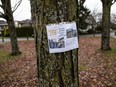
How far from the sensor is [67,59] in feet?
8.06

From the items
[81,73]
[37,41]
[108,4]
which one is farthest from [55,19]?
[108,4]

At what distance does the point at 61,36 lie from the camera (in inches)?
94.2

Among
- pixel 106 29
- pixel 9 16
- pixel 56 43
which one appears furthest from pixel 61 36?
pixel 9 16

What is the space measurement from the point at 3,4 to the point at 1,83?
863 centimetres

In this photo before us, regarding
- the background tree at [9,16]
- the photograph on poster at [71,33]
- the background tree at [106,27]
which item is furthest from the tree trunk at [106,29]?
the photograph on poster at [71,33]

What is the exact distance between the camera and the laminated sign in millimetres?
2359

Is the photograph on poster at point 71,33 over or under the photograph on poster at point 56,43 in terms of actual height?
over

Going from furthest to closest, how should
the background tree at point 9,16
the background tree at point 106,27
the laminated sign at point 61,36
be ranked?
the background tree at point 9,16 < the background tree at point 106,27 < the laminated sign at point 61,36

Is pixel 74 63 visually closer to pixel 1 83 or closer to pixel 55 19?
→ pixel 55 19

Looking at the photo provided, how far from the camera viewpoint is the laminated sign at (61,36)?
7.74ft

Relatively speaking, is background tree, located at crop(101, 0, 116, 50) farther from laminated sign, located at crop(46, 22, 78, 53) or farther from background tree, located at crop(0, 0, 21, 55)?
laminated sign, located at crop(46, 22, 78, 53)

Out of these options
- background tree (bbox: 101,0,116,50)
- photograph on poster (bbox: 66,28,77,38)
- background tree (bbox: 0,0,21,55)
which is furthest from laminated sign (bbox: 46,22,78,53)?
background tree (bbox: 0,0,21,55)

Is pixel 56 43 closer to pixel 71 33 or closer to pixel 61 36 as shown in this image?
pixel 61 36

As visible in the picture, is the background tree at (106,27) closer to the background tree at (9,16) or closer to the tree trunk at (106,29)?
the tree trunk at (106,29)
